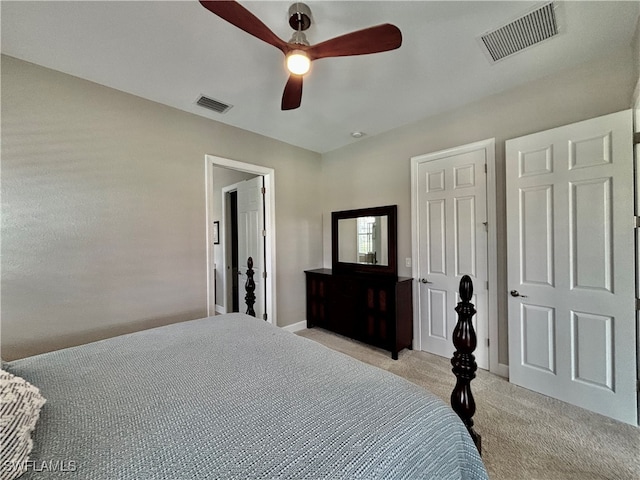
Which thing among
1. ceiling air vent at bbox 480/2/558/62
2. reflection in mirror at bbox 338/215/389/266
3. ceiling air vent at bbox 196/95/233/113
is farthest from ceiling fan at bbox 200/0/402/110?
reflection in mirror at bbox 338/215/389/266

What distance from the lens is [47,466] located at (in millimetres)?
708

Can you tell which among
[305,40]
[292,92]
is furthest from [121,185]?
[305,40]

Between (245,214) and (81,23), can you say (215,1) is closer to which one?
(81,23)

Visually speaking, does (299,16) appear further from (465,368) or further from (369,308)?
(369,308)

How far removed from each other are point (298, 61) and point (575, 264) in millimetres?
2544

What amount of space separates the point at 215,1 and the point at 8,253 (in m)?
2.29

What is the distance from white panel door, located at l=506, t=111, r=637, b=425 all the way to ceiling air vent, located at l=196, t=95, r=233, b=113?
9.29 ft

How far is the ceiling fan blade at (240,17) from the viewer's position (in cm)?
121

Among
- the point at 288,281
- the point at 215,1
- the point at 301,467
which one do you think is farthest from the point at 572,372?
the point at 215,1

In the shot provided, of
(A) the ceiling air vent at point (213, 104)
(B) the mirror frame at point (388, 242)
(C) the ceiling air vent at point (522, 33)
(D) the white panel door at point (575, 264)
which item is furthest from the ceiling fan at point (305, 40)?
(B) the mirror frame at point (388, 242)

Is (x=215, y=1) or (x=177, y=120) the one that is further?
(x=177, y=120)

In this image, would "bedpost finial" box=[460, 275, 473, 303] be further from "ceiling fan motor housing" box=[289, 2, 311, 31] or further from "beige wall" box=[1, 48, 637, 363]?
"ceiling fan motor housing" box=[289, 2, 311, 31]

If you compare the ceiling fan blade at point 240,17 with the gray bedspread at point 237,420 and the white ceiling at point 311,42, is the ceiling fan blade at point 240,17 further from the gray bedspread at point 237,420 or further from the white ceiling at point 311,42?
the gray bedspread at point 237,420

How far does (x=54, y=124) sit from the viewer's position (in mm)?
2123
